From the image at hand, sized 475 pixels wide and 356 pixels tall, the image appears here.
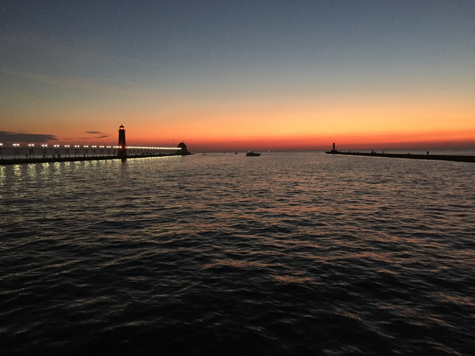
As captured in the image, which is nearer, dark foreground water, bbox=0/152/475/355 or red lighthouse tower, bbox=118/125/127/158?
dark foreground water, bbox=0/152/475/355

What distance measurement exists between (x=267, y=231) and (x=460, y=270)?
8.82 meters

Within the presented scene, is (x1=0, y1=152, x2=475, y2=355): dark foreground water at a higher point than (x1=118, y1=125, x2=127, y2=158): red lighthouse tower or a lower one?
lower

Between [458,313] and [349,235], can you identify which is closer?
[458,313]

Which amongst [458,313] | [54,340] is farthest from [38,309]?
[458,313]

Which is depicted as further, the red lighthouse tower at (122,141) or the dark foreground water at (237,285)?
the red lighthouse tower at (122,141)

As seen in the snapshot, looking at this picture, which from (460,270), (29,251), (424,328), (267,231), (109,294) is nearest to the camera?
(424,328)

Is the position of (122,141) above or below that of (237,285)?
above

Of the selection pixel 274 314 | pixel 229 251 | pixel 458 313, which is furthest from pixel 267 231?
pixel 458 313

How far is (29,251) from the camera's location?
40.4 ft

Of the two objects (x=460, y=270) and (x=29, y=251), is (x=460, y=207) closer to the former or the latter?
(x=460, y=270)

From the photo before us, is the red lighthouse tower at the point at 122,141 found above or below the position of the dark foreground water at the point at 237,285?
Result: above

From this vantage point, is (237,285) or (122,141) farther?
(122,141)

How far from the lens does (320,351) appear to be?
6184 mm

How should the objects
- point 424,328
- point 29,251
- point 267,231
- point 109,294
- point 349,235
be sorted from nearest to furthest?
point 424,328, point 109,294, point 29,251, point 349,235, point 267,231
